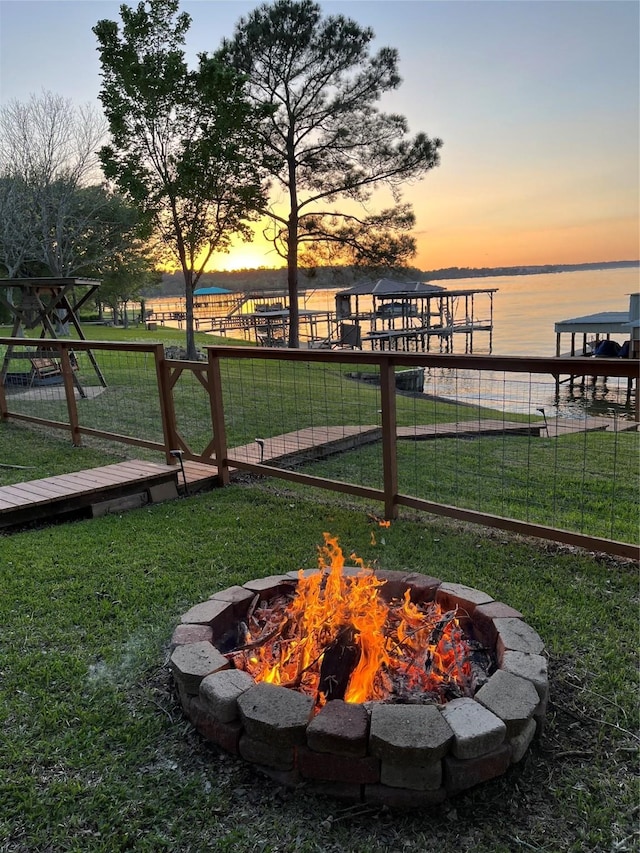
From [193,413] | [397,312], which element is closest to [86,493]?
[193,413]

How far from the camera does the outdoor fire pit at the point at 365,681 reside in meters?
1.79

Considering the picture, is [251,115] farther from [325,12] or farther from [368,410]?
[368,410]

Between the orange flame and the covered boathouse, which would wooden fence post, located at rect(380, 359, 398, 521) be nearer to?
the orange flame

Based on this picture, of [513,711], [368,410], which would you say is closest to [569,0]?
[513,711]

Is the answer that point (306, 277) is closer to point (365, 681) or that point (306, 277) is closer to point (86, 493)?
point (86, 493)

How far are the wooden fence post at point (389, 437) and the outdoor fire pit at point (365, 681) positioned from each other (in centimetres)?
125

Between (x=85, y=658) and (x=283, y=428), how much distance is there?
460 cm

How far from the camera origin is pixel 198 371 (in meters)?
5.06

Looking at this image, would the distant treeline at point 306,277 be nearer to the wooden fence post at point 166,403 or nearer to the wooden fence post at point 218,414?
the wooden fence post at point 166,403

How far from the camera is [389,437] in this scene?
395cm

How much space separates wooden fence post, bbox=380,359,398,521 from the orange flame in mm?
1416

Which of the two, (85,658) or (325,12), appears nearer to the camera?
(85,658)

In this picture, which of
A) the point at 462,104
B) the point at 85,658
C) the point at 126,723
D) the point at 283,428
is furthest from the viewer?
the point at 462,104

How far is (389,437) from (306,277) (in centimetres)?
1995
